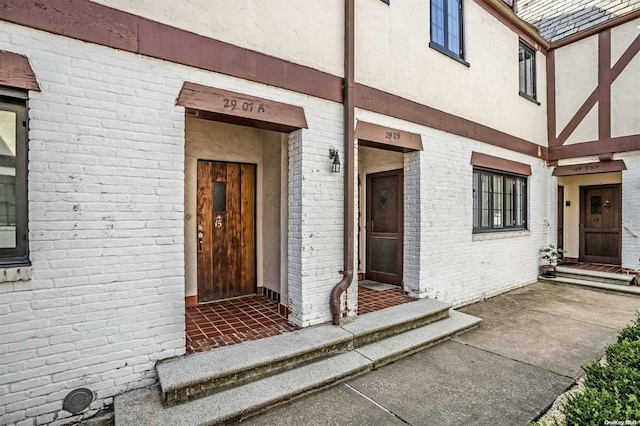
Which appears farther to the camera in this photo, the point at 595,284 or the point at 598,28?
the point at 598,28

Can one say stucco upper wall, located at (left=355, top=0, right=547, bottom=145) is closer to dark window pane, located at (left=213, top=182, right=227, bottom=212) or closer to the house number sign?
the house number sign

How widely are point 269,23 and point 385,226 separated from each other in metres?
3.85

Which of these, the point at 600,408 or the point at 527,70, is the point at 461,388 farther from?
the point at 527,70

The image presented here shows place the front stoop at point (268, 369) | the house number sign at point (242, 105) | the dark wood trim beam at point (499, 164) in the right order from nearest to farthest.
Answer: the front stoop at point (268, 369) < the house number sign at point (242, 105) < the dark wood trim beam at point (499, 164)

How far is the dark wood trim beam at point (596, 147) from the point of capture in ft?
23.0

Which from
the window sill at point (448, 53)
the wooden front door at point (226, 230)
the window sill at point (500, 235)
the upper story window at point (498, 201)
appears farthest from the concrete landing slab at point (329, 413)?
the window sill at point (448, 53)

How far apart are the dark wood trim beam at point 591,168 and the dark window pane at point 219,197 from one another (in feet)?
25.7

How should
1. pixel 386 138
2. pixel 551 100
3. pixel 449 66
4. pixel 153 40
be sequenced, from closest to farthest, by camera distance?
1. pixel 153 40
2. pixel 386 138
3. pixel 449 66
4. pixel 551 100

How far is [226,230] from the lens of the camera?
505cm

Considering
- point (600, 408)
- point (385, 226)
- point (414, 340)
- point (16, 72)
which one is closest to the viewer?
point (600, 408)

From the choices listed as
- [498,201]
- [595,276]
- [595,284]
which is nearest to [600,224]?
[595,276]

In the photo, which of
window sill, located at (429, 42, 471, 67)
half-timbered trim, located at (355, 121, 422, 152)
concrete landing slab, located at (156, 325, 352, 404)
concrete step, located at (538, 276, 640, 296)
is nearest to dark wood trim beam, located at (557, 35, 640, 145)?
concrete step, located at (538, 276, 640, 296)

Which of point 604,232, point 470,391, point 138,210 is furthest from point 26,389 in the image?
point 604,232

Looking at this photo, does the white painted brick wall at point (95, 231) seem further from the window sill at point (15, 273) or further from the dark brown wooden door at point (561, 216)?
the dark brown wooden door at point (561, 216)
